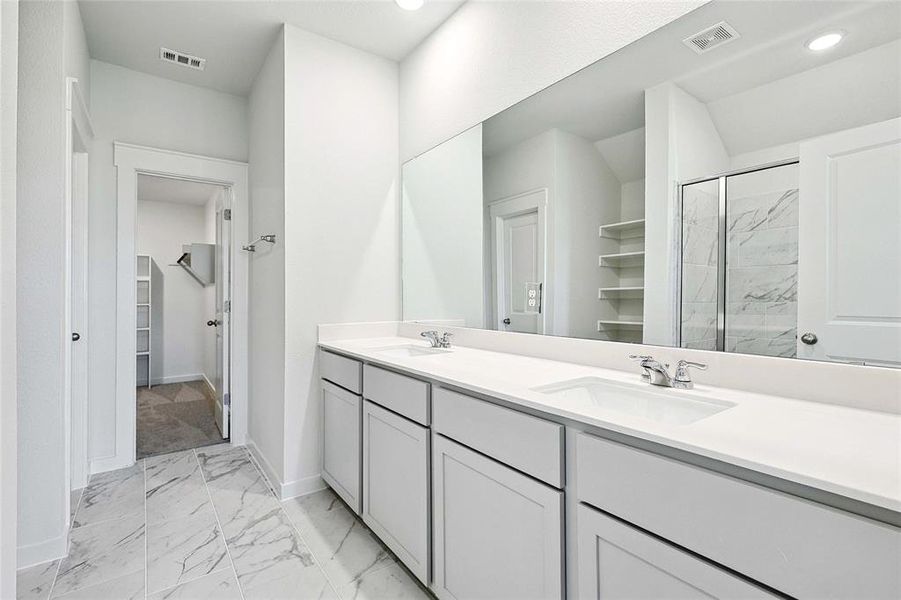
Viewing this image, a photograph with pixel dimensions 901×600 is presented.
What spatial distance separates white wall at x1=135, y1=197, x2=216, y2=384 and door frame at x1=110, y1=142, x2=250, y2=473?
2492 millimetres

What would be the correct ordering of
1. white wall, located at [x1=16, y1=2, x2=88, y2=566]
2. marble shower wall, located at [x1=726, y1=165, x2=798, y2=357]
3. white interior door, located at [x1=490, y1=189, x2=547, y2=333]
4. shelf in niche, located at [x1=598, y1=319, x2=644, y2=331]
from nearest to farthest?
marble shower wall, located at [x1=726, y1=165, x2=798, y2=357] < shelf in niche, located at [x1=598, y1=319, x2=644, y2=331] < white wall, located at [x1=16, y1=2, x2=88, y2=566] < white interior door, located at [x1=490, y1=189, x2=547, y2=333]

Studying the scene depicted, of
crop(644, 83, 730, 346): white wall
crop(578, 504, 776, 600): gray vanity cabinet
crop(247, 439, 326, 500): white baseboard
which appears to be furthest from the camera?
crop(247, 439, 326, 500): white baseboard

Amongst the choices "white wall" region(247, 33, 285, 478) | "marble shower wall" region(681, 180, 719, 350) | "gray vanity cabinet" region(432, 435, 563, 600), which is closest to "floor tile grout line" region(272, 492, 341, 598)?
"white wall" region(247, 33, 285, 478)

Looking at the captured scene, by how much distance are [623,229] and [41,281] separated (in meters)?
2.29

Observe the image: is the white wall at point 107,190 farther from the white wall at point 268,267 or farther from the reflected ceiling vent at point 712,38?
the reflected ceiling vent at point 712,38

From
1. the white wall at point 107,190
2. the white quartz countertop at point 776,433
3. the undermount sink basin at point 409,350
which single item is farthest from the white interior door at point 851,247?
the white wall at point 107,190

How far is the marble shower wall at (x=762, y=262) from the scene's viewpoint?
1119mm

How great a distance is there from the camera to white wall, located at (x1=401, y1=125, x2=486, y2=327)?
2.21 meters

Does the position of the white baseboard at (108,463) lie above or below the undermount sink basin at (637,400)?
below

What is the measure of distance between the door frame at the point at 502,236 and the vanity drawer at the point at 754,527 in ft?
3.13

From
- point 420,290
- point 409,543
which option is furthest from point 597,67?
point 409,543

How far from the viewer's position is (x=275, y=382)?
8.13ft

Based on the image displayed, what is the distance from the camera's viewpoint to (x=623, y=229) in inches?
58.7

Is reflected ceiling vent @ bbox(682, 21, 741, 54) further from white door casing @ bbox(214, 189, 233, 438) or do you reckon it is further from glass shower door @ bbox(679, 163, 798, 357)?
white door casing @ bbox(214, 189, 233, 438)
